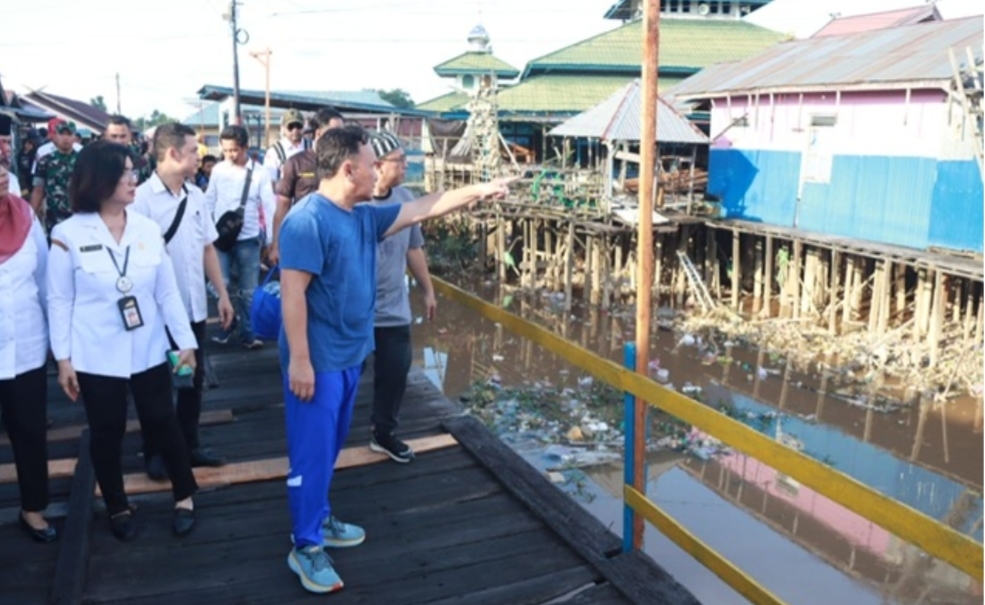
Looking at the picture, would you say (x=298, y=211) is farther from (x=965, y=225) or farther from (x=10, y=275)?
(x=965, y=225)

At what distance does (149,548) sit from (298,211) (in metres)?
1.46

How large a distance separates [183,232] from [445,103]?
1016 inches

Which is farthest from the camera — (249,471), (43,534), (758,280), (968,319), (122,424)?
(758,280)

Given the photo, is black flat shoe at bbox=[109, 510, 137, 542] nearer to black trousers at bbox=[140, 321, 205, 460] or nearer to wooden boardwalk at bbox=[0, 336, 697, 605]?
wooden boardwalk at bbox=[0, 336, 697, 605]

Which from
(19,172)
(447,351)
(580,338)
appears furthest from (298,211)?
(580,338)

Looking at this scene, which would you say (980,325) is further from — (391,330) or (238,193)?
(391,330)

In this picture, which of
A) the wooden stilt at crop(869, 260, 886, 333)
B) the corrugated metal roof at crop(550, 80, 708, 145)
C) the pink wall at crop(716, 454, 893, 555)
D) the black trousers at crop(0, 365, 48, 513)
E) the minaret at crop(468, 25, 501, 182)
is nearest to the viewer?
the black trousers at crop(0, 365, 48, 513)

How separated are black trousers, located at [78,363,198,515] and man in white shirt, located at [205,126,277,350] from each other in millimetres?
Answer: 2832

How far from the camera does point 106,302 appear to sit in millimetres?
3123

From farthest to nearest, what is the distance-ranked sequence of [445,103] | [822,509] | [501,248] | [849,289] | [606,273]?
[445,103] < [501,248] < [606,273] < [849,289] < [822,509]

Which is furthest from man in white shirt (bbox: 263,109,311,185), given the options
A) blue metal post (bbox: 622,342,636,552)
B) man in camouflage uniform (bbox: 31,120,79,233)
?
blue metal post (bbox: 622,342,636,552)

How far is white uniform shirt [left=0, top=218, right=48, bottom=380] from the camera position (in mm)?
3104

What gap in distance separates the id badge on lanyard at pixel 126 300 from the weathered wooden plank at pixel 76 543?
82cm

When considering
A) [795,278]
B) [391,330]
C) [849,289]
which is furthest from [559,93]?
[391,330]
